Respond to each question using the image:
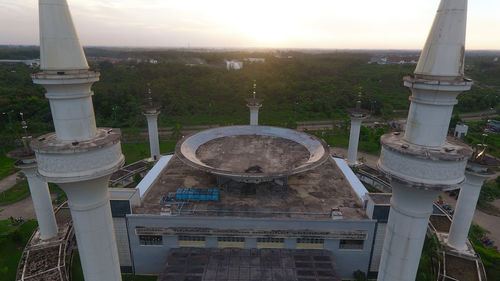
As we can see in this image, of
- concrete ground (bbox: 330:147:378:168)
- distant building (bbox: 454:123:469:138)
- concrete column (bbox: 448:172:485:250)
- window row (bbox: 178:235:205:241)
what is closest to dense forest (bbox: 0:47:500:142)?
concrete ground (bbox: 330:147:378:168)

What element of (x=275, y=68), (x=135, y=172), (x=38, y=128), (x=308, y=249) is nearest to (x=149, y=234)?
(x=308, y=249)

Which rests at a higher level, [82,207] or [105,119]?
[82,207]

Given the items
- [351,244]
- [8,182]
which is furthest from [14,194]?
[351,244]

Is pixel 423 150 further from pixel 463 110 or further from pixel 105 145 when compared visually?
pixel 463 110

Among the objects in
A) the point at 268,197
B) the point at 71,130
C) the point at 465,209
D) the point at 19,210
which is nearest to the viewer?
the point at 71,130

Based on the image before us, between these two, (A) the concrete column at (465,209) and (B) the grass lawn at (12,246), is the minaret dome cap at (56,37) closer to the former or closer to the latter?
(B) the grass lawn at (12,246)

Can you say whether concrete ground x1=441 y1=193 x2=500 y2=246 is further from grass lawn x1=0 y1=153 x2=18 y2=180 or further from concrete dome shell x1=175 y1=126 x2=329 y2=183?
Result: grass lawn x1=0 y1=153 x2=18 y2=180

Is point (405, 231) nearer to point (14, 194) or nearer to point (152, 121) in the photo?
point (152, 121)
